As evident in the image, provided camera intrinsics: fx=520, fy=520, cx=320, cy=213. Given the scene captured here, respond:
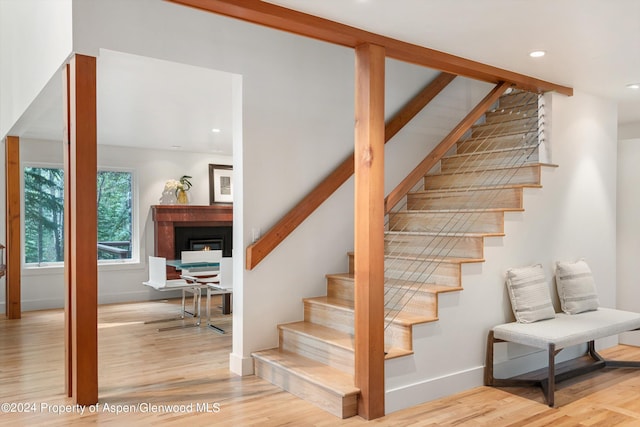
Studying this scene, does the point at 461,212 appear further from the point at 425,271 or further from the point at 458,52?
the point at 458,52

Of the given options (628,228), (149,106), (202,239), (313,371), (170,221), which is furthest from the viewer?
(202,239)

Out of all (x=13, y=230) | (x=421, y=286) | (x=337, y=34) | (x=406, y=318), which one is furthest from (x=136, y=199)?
(x=337, y=34)

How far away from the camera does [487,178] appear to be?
457 centimetres

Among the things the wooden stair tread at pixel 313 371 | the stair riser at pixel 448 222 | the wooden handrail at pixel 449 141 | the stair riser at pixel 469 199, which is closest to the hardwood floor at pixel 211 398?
the wooden stair tread at pixel 313 371

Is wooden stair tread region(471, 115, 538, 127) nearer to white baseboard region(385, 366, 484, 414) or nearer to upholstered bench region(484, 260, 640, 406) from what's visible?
upholstered bench region(484, 260, 640, 406)

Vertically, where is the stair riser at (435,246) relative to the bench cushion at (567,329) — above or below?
above

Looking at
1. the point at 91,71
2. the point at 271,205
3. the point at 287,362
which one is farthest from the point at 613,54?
the point at 91,71

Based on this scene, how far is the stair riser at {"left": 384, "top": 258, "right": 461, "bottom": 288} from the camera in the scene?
3.62 m

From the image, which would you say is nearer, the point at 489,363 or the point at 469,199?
the point at 489,363

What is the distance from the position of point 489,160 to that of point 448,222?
0.90 metres

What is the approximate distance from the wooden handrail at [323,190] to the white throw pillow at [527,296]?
1.55 m

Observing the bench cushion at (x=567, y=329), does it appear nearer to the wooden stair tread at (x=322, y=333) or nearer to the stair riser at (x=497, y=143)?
the wooden stair tread at (x=322, y=333)

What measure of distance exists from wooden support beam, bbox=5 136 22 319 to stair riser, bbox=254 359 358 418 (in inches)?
160

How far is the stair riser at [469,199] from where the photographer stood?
4141 millimetres
